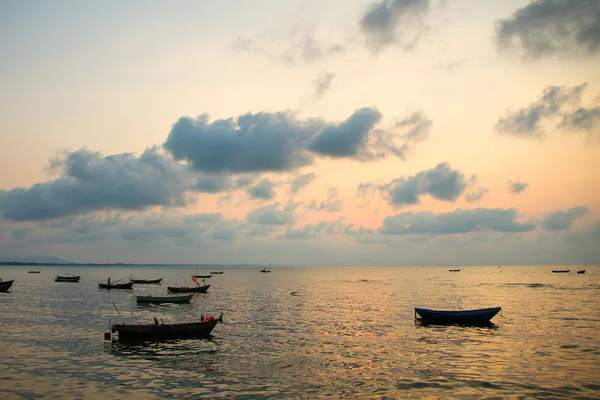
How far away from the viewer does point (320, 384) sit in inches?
946

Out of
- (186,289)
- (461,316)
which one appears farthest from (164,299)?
(461,316)

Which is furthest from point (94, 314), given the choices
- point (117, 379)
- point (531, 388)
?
point (531, 388)

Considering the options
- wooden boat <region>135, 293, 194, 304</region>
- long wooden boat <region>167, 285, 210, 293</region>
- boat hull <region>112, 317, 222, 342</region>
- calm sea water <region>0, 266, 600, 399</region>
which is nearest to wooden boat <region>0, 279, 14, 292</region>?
long wooden boat <region>167, 285, 210, 293</region>

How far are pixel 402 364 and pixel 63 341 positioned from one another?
27.5 metres

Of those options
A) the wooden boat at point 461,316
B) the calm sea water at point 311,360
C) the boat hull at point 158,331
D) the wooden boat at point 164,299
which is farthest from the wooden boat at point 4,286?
the wooden boat at point 461,316

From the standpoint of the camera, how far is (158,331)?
35.3m

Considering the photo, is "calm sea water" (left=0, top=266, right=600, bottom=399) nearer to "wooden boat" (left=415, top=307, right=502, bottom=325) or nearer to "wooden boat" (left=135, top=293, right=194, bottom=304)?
"wooden boat" (left=415, top=307, right=502, bottom=325)

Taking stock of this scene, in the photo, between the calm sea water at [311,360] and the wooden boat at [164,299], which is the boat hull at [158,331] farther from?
the wooden boat at [164,299]

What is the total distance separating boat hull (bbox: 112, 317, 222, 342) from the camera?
Answer: 34.8m

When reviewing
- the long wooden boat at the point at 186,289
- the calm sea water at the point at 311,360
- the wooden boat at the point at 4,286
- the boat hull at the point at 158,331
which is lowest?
the long wooden boat at the point at 186,289

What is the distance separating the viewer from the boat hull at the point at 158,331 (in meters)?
34.8

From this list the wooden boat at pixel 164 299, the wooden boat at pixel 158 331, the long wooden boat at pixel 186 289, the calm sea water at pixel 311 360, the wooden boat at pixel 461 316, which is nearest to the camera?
the calm sea water at pixel 311 360

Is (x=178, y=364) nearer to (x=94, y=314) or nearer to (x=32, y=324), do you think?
(x=32, y=324)

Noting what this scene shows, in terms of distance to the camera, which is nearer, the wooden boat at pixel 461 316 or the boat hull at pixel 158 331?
the boat hull at pixel 158 331
